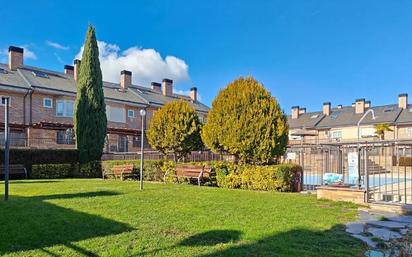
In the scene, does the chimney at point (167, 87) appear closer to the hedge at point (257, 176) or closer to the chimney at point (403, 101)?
the chimney at point (403, 101)

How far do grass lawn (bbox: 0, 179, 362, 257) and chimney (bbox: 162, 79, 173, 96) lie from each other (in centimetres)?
3469

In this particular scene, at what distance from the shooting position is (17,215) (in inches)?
264

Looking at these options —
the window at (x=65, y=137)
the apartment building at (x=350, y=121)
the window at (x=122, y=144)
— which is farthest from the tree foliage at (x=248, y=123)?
the apartment building at (x=350, y=121)

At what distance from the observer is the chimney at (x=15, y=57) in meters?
30.8

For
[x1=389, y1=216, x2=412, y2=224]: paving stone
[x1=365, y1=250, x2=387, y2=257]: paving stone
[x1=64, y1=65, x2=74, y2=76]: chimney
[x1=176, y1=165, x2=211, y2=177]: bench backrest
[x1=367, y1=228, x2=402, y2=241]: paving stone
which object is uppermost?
[x1=64, y1=65, x2=74, y2=76]: chimney

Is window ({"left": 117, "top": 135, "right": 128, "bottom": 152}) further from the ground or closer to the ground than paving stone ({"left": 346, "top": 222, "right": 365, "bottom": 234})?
further from the ground

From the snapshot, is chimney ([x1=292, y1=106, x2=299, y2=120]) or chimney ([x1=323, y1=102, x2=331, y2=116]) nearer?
chimney ([x1=323, y1=102, x2=331, y2=116])

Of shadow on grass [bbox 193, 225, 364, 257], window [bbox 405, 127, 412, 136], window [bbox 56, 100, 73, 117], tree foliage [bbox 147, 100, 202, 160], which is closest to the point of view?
shadow on grass [bbox 193, 225, 364, 257]

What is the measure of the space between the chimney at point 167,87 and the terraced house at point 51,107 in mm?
5163

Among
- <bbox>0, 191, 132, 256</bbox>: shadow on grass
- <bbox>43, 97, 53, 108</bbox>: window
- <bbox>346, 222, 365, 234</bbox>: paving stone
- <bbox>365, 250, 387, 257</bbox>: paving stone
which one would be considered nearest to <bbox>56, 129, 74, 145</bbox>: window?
<bbox>43, 97, 53, 108</bbox>: window

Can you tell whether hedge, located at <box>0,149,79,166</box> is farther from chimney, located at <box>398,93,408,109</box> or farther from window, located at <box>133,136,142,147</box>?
chimney, located at <box>398,93,408,109</box>

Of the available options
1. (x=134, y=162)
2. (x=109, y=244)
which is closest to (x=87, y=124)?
(x=134, y=162)

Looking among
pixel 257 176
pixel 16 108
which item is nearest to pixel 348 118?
pixel 16 108

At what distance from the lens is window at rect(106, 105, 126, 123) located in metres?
34.2
